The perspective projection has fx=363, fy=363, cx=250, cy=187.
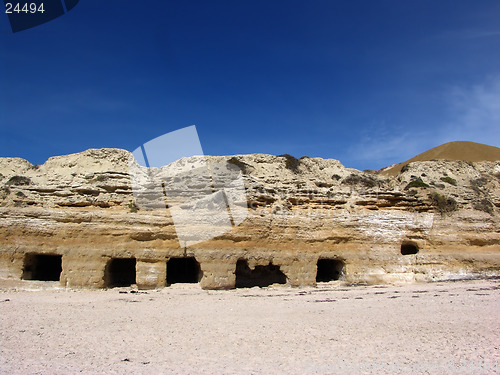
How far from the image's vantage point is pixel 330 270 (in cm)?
1580

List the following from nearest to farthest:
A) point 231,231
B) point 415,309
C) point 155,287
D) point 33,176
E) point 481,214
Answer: point 415,309
point 155,287
point 231,231
point 481,214
point 33,176

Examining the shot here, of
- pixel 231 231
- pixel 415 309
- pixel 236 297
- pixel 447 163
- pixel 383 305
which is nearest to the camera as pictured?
pixel 415 309

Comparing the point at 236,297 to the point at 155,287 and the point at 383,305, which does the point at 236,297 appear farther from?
the point at 383,305

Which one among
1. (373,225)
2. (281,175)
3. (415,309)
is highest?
(281,175)

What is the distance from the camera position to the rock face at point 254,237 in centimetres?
1267

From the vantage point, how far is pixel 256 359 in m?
5.55

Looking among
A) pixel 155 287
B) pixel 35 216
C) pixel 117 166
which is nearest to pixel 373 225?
pixel 155 287

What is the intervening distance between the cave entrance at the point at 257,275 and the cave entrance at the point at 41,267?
7.06 meters

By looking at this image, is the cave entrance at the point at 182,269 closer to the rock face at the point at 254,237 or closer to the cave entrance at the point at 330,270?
the rock face at the point at 254,237

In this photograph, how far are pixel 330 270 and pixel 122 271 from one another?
8698 millimetres

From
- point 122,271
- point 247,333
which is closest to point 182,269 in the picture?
point 122,271

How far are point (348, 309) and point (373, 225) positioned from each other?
6.35 m

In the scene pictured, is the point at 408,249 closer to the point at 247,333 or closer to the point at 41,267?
the point at 247,333

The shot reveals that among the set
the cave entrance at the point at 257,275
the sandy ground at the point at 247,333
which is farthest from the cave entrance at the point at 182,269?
the sandy ground at the point at 247,333
